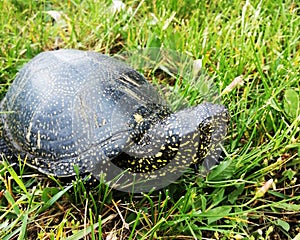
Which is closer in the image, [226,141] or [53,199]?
[53,199]

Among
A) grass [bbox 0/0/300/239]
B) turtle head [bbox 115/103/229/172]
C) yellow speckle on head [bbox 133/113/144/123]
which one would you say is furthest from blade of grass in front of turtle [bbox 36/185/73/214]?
yellow speckle on head [bbox 133/113/144/123]

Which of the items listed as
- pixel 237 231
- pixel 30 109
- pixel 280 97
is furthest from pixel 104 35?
pixel 237 231

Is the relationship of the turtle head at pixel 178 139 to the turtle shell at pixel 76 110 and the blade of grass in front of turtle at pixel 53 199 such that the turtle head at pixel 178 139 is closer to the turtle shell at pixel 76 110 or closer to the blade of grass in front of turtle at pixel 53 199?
the turtle shell at pixel 76 110

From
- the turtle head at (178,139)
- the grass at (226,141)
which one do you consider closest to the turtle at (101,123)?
the turtle head at (178,139)

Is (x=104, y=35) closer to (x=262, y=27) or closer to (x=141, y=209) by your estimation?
(x=262, y=27)

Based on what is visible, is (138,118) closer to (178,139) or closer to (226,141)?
(178,139)

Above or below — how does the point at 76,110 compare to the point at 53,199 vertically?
above

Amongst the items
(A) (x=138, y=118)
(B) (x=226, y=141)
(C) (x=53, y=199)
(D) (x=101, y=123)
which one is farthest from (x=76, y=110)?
(B) (x=226, y=141)
